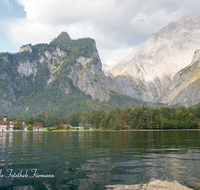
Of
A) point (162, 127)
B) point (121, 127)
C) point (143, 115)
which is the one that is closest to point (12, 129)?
point (121, 127)

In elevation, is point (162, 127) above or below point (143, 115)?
below

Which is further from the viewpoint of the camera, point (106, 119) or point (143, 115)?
point (106, 119)

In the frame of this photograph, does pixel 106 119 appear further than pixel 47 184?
Yes

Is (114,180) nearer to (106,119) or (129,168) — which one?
(129,168)

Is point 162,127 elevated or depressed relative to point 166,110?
depressed

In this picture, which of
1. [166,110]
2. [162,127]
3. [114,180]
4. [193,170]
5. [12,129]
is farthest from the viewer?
[12,129]

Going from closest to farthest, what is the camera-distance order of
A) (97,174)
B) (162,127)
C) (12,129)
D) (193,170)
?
(97,174) < (193,170) < (162,127) < (12,129)

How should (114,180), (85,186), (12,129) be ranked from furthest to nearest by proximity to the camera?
(12,129), (114,180), (85,186)

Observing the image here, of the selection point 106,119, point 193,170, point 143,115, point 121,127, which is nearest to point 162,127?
point 143,115

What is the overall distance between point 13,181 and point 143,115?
15632cm

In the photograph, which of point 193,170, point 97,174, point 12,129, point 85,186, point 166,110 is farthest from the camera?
point 12,129

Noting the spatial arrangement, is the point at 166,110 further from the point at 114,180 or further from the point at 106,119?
the point at 114,180

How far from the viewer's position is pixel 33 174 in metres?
15.4

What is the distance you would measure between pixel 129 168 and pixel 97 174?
358cm
